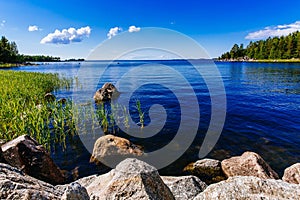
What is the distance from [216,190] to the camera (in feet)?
11.8

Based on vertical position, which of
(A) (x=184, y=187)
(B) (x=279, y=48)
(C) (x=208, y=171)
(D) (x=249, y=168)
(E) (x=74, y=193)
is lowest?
(C) (x=208, y=171)

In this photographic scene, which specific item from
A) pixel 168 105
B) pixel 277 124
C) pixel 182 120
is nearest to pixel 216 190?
pixel 182 120

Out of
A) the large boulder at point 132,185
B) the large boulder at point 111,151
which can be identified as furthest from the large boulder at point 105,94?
the large boulder at point 132,185

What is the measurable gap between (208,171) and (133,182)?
5.85 metres

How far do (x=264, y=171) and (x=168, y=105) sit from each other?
15.5 m

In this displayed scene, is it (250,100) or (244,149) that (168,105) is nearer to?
(250,100)

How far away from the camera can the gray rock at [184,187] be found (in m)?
6.12

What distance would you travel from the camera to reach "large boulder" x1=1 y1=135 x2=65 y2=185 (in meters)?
7.40

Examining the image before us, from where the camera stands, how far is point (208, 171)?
934 cm

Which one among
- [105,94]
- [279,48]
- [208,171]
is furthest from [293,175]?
[279,48]

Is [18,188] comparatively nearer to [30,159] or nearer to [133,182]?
[133,182]

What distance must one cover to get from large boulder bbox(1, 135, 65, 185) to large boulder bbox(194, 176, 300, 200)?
6.63 m

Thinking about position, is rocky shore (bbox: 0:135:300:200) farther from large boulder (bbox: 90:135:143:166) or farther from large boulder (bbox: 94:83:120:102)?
large boulder (bbox: 94:83:120:102)

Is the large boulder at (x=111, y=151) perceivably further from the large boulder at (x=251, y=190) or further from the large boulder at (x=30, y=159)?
the large boulder at (x=251, y=190)
